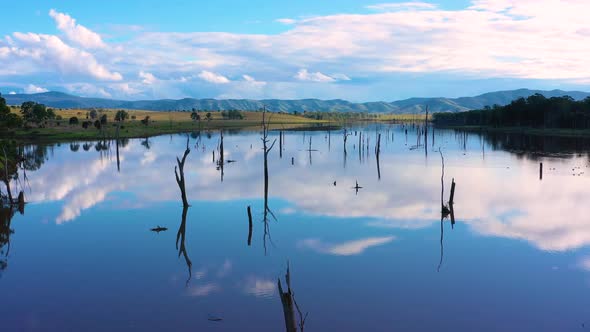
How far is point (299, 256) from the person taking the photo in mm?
23594

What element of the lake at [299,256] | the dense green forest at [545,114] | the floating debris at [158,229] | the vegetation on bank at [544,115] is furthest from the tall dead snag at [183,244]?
the dense green forest at [545,114]

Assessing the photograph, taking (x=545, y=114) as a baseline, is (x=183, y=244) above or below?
below

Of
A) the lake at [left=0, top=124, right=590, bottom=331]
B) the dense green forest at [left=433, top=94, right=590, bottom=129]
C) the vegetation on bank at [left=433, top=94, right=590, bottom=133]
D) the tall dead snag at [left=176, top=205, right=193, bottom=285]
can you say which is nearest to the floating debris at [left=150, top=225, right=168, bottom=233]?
the lake at [left=0, top=124, right=590, bottom=331]

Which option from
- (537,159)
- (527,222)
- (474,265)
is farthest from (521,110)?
(474,265)

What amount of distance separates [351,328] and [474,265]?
881 centimetres

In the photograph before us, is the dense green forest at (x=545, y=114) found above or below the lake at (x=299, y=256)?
above

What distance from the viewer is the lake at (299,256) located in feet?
56.0

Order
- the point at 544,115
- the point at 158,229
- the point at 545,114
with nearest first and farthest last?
1. the point at 158,229
2. the point at 545,114
3. the point at 544,115

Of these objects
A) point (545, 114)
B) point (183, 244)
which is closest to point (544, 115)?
point (545, 114)

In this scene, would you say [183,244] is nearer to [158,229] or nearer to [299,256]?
[158,229]

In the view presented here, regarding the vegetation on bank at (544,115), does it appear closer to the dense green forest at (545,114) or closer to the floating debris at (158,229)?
the dense green forest at (545,114)

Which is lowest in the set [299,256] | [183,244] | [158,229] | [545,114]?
[299,256]

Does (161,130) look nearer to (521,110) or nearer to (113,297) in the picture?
(521,110)

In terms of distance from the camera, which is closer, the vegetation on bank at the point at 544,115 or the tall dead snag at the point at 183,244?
the tall dead snag at the point at 183,244
